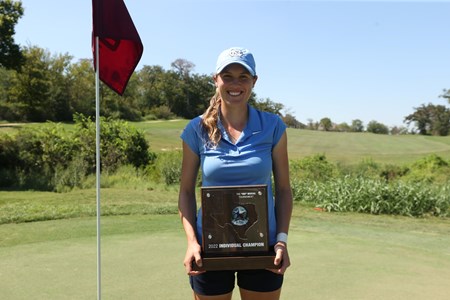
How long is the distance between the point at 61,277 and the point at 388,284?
11.3ft

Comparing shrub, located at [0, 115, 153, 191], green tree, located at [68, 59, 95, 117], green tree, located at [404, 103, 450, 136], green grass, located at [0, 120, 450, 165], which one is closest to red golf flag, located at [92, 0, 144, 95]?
shrub, located at [0, 115, 153, 191]

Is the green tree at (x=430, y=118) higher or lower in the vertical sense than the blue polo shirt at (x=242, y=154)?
higher

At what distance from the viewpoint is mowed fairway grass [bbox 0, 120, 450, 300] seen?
453 centimetres

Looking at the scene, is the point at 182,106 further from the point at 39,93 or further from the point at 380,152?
the point at 380,152

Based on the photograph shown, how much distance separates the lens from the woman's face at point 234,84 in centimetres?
237

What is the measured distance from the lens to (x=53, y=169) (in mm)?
15406

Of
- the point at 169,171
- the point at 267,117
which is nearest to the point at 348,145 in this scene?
the point at 169,171

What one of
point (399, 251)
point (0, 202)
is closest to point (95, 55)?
point (399, 251)

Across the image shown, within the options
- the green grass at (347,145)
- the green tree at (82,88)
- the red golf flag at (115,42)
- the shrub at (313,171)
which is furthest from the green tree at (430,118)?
the red golf flag at (115,42)

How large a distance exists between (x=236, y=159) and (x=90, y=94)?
2325 inches

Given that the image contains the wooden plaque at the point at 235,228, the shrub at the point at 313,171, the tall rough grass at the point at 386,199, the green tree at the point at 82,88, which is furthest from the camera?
the green tree at the point at 82,88

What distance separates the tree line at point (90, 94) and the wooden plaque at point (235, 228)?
22.8 meters

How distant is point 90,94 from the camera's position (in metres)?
58.4

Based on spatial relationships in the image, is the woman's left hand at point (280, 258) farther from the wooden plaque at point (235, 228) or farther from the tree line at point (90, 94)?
the tree line at point (90, 94)
